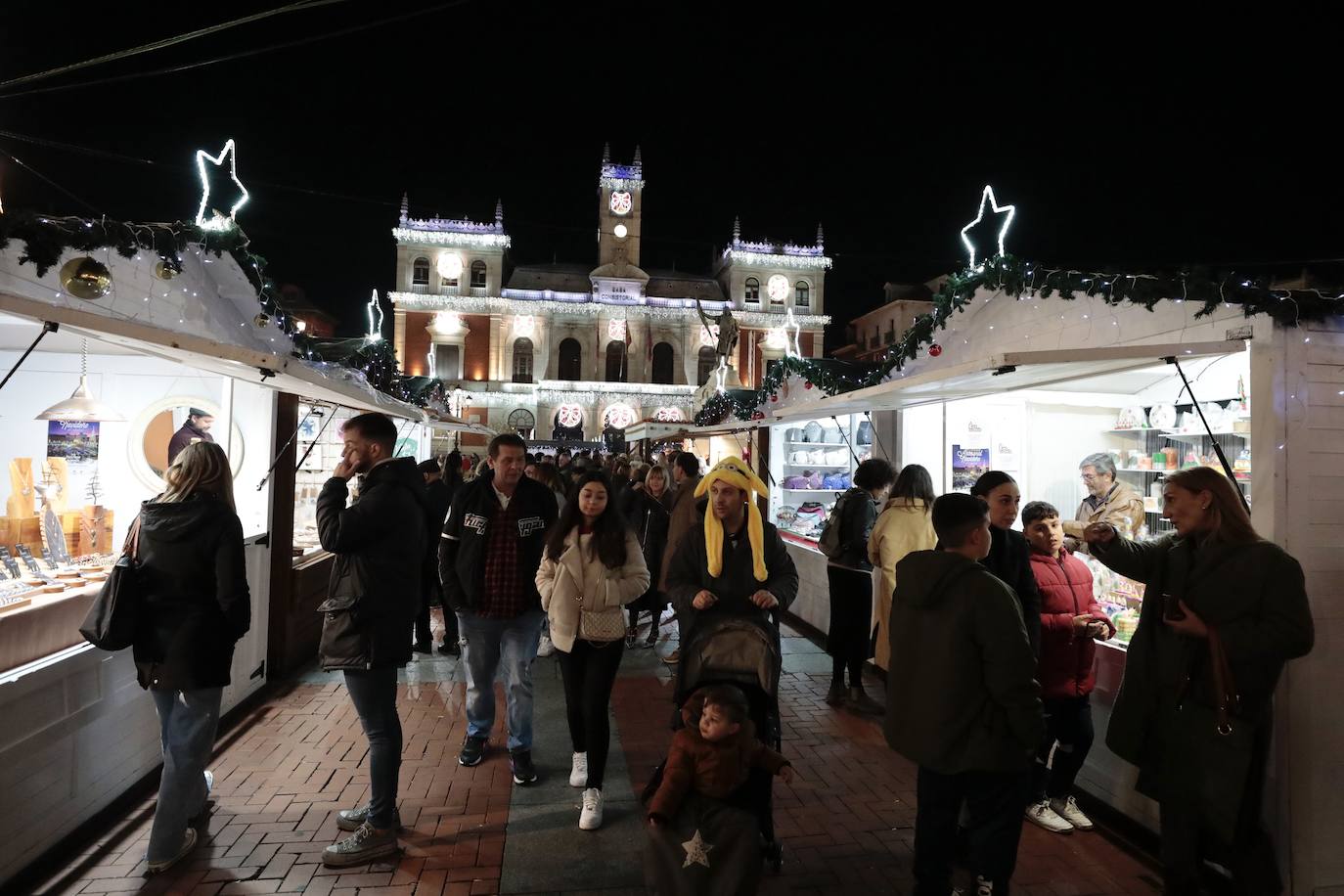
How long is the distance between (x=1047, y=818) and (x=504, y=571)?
119 inches

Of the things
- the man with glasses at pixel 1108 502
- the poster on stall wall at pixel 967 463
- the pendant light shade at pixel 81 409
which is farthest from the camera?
the poster on stall wall at pixel 967 463

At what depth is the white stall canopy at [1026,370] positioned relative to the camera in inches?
117

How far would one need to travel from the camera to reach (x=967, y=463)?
629 cm

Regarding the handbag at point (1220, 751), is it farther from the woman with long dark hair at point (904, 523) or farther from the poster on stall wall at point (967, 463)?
the poster on stall wall at point (967, 463)

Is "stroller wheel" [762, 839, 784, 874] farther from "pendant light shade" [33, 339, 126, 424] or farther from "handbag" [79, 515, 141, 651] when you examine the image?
"pendant light shade" [33, 339, 126, 424]

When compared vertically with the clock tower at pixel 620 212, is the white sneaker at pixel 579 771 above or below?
below

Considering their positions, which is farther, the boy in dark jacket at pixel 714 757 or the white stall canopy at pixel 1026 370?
the white stall canopy at pixel 1026 370

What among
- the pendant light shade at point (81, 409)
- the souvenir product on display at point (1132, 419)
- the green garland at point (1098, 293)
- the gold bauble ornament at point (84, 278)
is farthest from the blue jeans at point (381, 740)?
the souvenir product on display at point (1132, 419)

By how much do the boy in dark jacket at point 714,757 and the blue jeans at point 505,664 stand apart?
155 centimetres

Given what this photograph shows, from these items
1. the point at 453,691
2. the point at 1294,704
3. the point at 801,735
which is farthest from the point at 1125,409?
the point at 453,691

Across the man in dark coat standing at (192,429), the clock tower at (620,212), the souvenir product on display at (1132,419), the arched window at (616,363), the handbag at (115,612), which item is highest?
the clock tower at (620,212)

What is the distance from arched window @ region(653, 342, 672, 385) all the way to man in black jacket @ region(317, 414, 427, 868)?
133ft

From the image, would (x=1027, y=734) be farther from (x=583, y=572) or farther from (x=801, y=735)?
(x=801, y=735)

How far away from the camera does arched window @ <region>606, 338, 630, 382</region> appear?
42.4 metres
